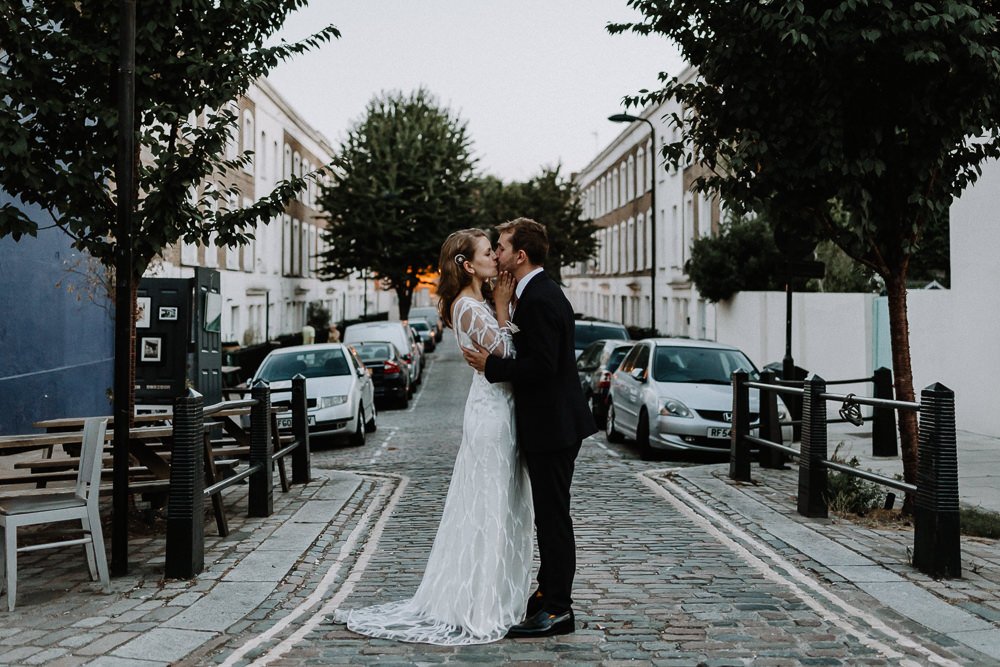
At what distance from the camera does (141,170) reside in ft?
28.9

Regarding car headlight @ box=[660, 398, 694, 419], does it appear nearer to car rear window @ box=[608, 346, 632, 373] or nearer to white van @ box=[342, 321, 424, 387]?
car rear window @ box=[608, 346, 632, 373]

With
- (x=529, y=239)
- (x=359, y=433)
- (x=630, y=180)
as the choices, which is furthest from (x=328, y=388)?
(x=630, y=180)

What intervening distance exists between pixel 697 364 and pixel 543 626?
9.66 m

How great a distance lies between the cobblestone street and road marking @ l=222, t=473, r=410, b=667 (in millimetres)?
11

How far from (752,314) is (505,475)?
2237cm

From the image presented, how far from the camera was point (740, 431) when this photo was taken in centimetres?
1084

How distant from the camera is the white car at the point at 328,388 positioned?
50.3 feet

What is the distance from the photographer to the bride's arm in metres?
5.33

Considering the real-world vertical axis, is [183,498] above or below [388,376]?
below

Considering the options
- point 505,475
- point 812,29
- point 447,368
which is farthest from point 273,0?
point 447,368

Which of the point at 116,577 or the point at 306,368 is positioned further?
the point at 306,368

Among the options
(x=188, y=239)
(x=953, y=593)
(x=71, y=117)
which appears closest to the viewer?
(x=953, y=593)

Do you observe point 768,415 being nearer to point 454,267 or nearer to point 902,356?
point 902,356

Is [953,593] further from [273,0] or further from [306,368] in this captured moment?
[306,368]
